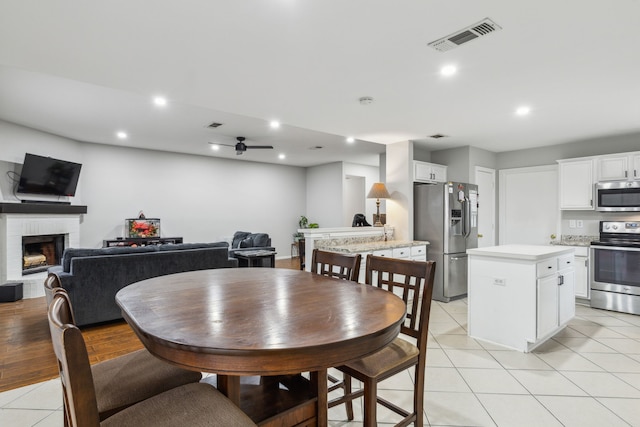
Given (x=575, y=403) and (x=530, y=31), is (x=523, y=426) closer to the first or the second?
(x=575, y=403)

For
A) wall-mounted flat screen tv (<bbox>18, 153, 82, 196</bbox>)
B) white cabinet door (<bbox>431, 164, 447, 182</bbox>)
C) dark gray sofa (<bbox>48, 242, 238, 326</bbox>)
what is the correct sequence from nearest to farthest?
dark gray sofa (<bbox>48, 242, 238, 326</bbox>)
wall-mounted flat screen tv (<bbox>18, 153, 82, 196</bbox>)
white cabinet door (<bbox>431, 164, 447, 182</bbox>)

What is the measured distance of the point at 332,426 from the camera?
77.1 inches

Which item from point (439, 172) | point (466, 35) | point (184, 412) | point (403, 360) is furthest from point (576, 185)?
point (184, 412)

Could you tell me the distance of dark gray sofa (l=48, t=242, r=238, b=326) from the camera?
352cm

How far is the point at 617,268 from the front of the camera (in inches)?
165

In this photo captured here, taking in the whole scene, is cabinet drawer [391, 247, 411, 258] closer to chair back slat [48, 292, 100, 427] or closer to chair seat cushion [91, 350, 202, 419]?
chair seat cushion [91, 350, 202, 419]

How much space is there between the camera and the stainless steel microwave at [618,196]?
13.9ft

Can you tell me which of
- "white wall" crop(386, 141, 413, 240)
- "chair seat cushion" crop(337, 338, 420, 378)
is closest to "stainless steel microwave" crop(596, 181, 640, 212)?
"white wall" crop(386, 141, 413, 240)

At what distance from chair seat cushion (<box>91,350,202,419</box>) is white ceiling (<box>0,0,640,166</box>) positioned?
1.80m

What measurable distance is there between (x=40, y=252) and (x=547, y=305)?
7256 millimetres

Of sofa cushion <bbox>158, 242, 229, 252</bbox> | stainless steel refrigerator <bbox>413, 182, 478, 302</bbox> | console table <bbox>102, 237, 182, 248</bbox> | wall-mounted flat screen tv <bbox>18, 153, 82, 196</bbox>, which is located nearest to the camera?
sofa cushion <bbox>158, 242, 229, 252</bbox>

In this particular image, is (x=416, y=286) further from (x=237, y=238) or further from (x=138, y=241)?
(x=138, y=241)

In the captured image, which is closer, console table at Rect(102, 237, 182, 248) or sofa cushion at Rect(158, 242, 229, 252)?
sofa cushion at Rect(158, 242, 229, 252)

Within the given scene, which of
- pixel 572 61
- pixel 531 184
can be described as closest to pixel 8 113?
pixel 572 61
